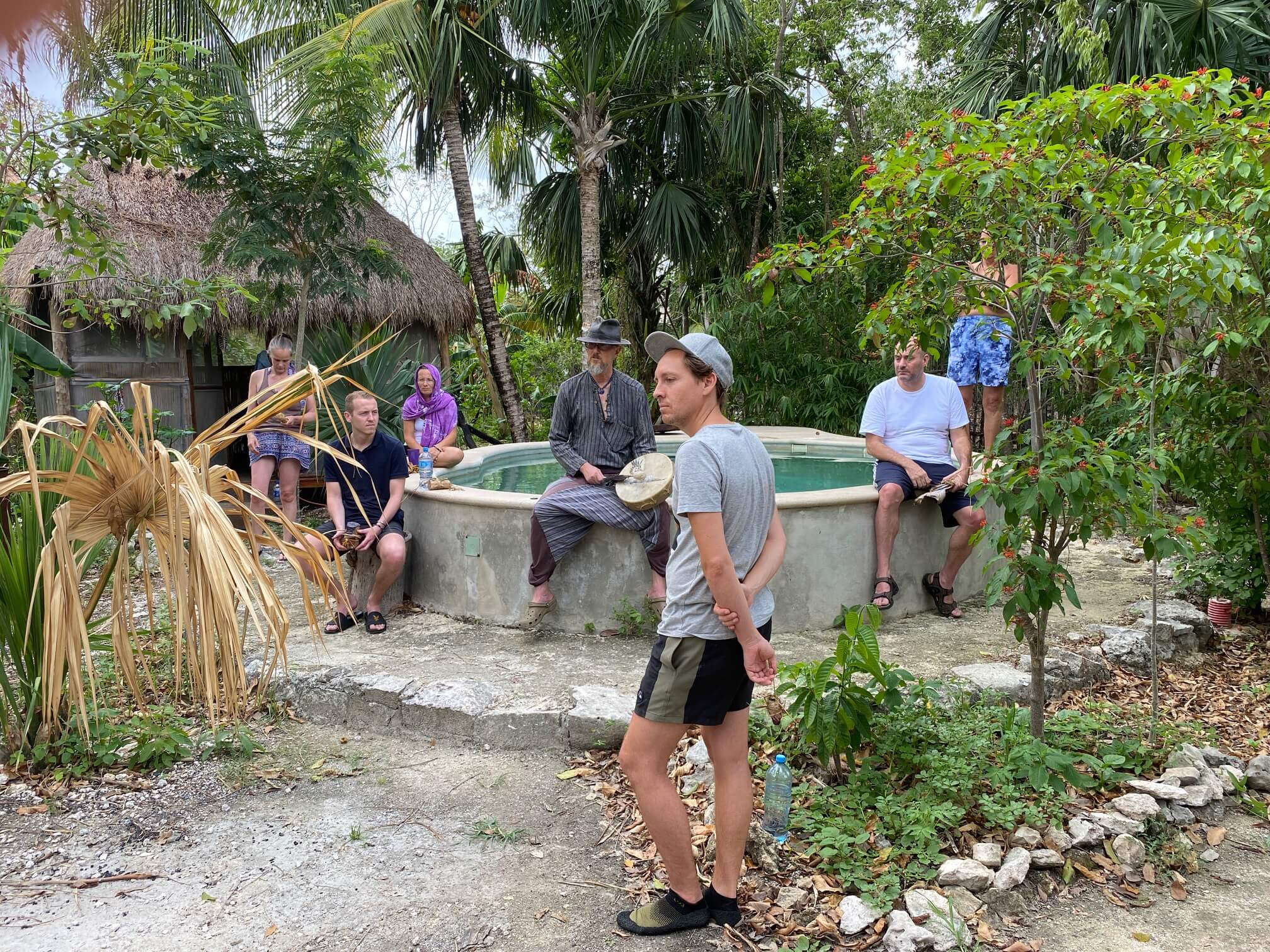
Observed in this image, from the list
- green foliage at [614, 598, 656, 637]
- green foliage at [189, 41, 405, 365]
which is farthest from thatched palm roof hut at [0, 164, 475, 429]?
green foliage at [614, 598, 656, 637]

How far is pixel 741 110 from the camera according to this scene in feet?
38.4

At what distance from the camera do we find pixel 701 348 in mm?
2832

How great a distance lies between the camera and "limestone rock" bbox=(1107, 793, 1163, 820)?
3369 mm

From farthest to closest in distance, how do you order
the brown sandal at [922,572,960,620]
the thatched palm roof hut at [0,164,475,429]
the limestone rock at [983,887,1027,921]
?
the thatched palm roof hut at [0,164,475,429], the brown sandal at [922,572,960,620], the limestone rock at [983,887,1027,921]

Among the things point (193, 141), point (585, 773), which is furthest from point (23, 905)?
point (193, 141)

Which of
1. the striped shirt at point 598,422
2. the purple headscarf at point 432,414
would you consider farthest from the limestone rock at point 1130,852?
the purple headscarf at point 432,414

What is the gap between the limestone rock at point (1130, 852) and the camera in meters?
3.22

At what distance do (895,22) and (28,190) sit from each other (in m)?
12.5

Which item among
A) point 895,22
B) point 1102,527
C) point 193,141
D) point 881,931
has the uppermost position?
point 895,22

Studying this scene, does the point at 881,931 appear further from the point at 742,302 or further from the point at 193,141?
the point at 742,302

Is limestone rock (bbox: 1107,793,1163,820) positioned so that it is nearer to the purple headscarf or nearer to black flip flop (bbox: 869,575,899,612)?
black flip flop (bbox: 869,575,899,612)

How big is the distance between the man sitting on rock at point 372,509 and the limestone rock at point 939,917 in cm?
346

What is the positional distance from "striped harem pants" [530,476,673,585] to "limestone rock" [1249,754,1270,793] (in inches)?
109

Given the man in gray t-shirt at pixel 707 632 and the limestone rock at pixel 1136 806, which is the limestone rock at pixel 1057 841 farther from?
the man in gray t-shirt at pixel 707 632
